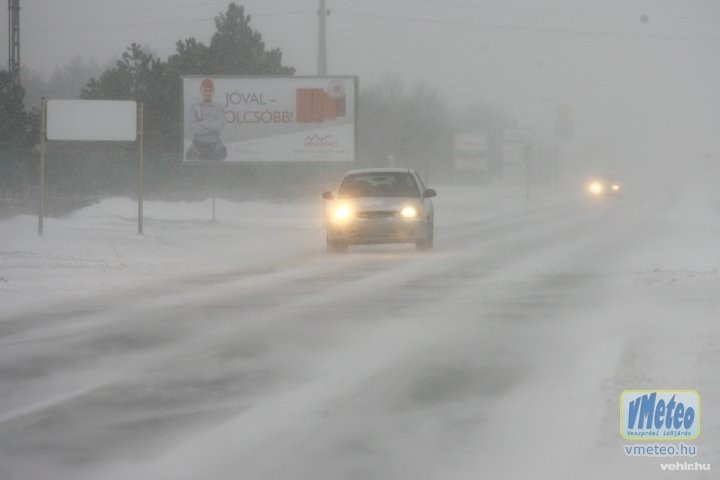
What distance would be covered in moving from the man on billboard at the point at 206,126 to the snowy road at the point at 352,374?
23372 mm

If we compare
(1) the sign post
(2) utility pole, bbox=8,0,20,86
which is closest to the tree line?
(2) utility pole, bbox=8,0,20,86

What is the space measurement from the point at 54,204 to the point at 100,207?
1506 mm

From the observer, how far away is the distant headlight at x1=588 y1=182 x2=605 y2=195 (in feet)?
294

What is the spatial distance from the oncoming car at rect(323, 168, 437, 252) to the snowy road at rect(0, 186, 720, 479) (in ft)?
20.2

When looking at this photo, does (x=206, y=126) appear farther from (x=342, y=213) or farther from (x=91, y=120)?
(x=342, y=213)

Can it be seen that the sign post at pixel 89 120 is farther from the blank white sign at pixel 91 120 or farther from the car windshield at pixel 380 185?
the car windshield at pixel 380 185

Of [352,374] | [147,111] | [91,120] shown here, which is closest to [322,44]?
[147,111]

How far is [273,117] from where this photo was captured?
42.9m

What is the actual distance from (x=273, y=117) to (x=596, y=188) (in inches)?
2007

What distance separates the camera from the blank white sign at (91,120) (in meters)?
26.2

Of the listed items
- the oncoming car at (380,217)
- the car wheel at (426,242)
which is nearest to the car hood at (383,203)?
the oncoming car at (380,217)

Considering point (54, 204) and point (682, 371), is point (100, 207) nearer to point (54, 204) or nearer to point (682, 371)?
point (54, 204)

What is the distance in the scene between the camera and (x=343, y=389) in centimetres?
890

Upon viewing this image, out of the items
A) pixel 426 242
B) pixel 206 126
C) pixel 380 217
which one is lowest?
pixel 426 242
